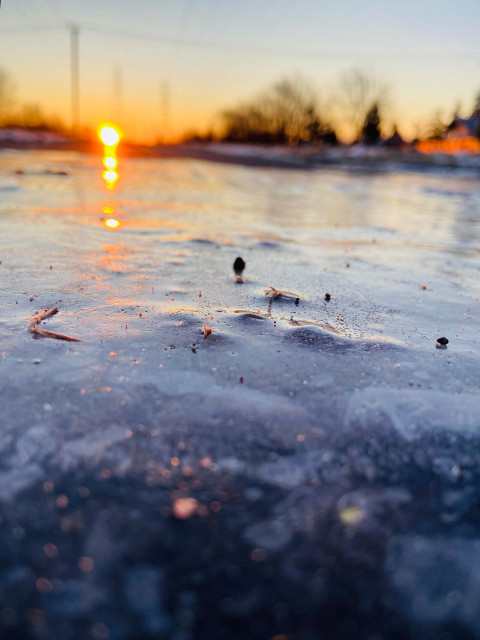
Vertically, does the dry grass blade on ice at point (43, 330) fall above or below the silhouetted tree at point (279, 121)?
below

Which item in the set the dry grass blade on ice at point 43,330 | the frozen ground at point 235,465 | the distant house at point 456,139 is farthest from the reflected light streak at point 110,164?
the distant house at point 456,139

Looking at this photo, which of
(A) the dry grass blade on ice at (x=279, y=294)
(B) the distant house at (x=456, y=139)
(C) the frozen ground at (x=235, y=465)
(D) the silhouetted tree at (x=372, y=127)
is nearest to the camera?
(C) the frozen ground at (x=235, y=465)

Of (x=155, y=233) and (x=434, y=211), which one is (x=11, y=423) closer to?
(x=155, y=233)

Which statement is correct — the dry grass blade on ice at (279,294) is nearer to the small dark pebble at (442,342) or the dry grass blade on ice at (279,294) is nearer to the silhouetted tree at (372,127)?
the small dark pebble at (442,342)

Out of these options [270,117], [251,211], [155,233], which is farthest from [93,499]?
[270,117]

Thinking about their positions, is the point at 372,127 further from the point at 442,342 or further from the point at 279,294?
the point at 442,342

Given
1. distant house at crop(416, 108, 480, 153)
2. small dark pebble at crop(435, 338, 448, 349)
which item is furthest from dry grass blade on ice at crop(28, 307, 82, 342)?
distant house at crop(416, 108, 480, 153)
